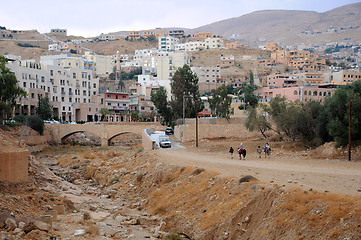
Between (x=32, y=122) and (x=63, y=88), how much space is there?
1215 inches

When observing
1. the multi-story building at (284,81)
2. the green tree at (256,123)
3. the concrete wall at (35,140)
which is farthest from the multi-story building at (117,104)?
the green tree at (256,123)

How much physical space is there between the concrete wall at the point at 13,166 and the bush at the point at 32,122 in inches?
1634

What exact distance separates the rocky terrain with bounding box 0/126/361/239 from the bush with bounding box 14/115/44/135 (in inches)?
1341

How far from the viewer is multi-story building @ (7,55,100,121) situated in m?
87.5

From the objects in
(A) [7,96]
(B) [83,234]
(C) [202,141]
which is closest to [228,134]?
(C) [202,141]

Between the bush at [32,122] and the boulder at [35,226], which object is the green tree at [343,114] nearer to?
the boulder at [35,226]

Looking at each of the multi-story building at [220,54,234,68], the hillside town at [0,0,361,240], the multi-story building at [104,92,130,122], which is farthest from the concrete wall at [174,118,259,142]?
the multi-story building at [220,54,234,68]

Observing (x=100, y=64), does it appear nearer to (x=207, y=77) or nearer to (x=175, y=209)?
(x=207, y=77)

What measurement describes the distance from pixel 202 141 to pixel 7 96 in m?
25.9

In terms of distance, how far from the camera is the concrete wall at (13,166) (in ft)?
85.2

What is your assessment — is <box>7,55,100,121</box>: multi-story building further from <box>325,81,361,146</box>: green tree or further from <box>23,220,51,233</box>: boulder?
<box>23,220,51,233</box>: boulder

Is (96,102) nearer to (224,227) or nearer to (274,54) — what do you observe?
(224,227)

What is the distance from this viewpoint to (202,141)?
178 ft

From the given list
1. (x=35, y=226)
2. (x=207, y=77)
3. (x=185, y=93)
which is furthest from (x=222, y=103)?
(x=207, y=77)
